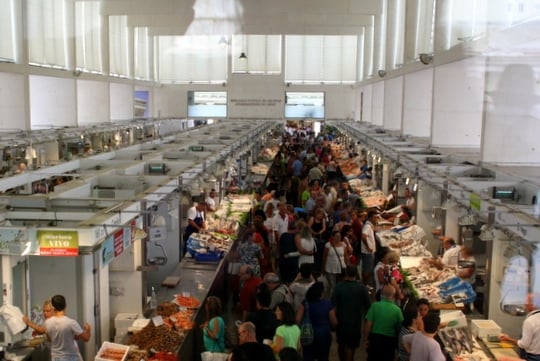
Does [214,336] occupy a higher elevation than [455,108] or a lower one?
lower

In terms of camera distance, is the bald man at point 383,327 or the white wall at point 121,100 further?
the white wall at point 121,100

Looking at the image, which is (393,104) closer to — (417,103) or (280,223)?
(417,103)

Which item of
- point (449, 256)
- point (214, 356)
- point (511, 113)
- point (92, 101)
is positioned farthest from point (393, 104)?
point (214, 356)

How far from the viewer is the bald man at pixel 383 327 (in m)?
7.11

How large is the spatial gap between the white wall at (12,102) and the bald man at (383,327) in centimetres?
1425

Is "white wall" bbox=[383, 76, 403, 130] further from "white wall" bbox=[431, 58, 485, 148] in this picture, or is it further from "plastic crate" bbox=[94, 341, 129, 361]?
"plastic crate" bbox=[94, 341, 129, 361]

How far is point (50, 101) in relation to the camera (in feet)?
74.7

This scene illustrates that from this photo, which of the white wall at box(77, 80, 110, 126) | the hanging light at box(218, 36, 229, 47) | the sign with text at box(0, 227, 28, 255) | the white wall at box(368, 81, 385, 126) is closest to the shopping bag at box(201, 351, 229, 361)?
the sign with text at box(0, 227, 28, 255)

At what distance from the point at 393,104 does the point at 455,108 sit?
26.8 ft

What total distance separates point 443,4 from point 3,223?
Answer: 35.7 feet

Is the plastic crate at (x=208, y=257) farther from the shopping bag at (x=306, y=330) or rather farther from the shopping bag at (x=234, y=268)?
the shopping bag at (x=306, y=330)

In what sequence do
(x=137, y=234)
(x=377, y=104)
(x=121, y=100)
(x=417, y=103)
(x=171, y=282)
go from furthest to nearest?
1. (x=121, y=100)
2. (x=377, y=104)
3. (x=417, y=103)
4. (x=171, y=282)
5. (x=137, y=234)

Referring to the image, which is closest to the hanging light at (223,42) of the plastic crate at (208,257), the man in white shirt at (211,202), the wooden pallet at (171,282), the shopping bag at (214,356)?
the man in white shirt at (211,202)

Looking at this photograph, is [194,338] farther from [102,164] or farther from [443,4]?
[443,4]
